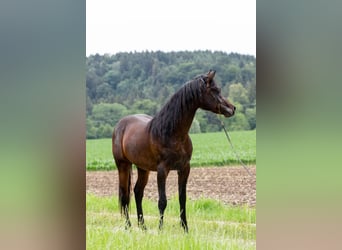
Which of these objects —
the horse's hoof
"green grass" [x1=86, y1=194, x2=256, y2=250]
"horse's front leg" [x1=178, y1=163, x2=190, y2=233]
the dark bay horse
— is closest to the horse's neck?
the dark bay horse

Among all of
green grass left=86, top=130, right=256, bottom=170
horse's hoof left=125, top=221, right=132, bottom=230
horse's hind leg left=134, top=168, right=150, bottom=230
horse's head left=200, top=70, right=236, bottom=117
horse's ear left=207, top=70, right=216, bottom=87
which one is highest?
horse's ear left=207, top=70, right=216, bottom=87

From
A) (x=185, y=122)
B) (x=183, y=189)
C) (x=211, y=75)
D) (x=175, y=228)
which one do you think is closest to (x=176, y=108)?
(x=185, y=122)

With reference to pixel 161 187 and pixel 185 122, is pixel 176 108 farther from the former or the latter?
pixel 161 187

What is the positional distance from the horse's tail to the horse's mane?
0.36ft

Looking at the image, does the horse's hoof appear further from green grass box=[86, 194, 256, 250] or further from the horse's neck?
the horse's neck

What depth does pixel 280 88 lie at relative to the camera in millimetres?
776

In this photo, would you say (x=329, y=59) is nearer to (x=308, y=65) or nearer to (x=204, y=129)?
Answer: (x=308, y=65)

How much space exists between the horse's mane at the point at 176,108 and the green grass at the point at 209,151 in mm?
79

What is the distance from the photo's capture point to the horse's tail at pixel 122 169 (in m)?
1.37

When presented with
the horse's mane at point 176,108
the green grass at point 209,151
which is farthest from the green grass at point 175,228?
the horse's mane at point 176,108

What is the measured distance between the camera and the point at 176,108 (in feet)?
4.42

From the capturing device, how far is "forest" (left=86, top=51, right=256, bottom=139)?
1.27 m

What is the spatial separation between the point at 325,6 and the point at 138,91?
2.37 feet

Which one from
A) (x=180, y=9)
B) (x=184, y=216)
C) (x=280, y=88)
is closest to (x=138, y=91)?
(x=180, y=9)
